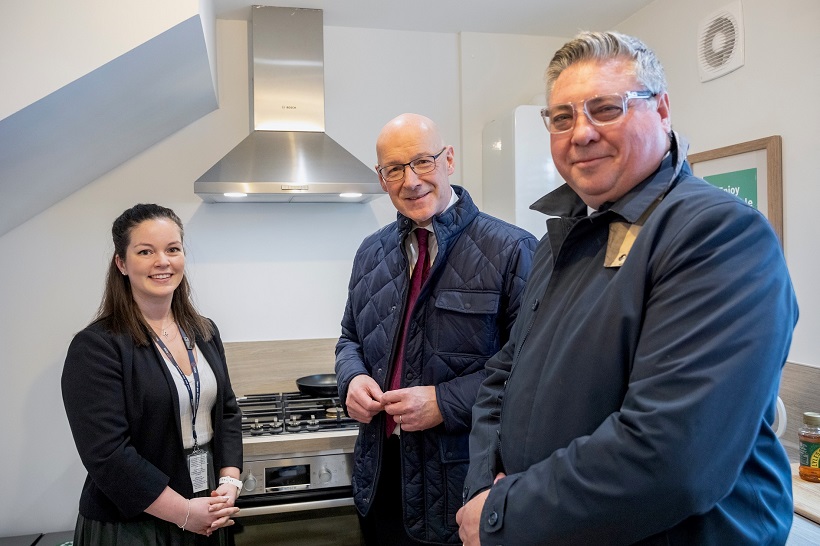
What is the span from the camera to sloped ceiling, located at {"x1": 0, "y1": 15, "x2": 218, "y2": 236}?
1.57 metres

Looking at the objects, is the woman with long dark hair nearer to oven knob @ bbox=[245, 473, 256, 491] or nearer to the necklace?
the necklace

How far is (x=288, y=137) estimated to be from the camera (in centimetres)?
256

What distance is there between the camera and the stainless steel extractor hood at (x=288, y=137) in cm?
239

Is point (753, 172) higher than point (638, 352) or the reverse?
higher

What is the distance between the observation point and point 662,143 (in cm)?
86

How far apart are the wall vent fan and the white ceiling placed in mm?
440

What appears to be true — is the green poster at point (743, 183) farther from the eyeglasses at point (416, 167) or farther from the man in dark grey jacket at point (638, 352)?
the man in dark grey jacket at point (638, 352)

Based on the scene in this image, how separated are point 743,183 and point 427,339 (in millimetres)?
1493

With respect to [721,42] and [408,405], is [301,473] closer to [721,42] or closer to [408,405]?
[408,405]

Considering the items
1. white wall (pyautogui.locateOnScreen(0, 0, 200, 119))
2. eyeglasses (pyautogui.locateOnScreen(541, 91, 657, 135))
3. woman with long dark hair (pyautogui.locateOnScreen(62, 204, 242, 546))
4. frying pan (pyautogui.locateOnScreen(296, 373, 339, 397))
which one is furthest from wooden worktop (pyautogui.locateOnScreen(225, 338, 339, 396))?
eyeglasses (pyautogui.locateOnScreen(541, 91, 657, 135))

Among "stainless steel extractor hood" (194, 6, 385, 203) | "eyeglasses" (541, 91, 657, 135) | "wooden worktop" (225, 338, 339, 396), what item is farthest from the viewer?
"wooden worktop" (225, 338, 339, 396)

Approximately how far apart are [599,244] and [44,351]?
2.54 m

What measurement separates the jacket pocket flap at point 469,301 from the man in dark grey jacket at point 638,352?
17.0 inches

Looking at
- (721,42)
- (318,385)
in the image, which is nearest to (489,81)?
(721,42)
